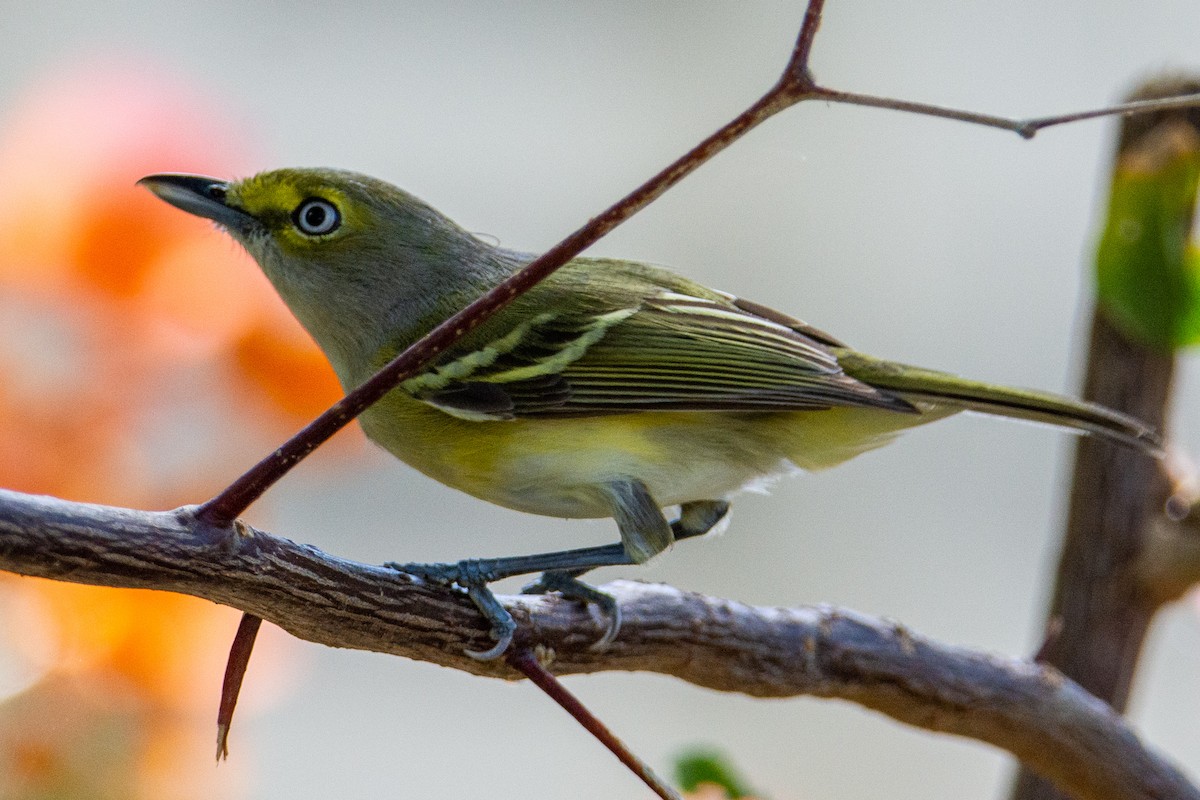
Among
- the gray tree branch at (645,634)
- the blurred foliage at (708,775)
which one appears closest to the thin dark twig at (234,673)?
the gray tree branch at (645,634)

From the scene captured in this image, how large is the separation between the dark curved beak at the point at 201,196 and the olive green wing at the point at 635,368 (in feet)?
0.87

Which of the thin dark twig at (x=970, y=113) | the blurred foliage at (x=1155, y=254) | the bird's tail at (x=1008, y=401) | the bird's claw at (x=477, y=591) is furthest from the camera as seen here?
the blurred foliage at (x=1155, y=254)

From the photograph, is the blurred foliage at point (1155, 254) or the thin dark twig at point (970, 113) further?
the blurred foliage at point (1155, 254)

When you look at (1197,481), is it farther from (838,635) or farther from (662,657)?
(662,657)

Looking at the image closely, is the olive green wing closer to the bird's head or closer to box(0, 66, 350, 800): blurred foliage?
the bird's head

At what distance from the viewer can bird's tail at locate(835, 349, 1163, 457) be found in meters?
1.27

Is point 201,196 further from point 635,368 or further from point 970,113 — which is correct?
point 970,113

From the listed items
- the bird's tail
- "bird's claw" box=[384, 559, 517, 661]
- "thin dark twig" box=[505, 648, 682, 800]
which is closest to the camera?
"thin dark twig" box=[505, 648, 682, 800]

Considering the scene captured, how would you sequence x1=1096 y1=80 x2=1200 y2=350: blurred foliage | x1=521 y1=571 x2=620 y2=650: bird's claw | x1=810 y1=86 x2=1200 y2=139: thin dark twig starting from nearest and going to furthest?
x1=810 y1=86 x2=1200 y2=139: thin dark twig < x1=521 y1=571 x2=620 y2=650: bird's claw < x1=1096 y1=80 x2=1200 y2=350: blurred foliage

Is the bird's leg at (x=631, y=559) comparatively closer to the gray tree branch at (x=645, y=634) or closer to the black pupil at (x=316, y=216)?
the gray tree branch at (x=645, y=634)

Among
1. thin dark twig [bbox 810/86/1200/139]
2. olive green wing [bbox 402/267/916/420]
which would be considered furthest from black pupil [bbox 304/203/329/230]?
thin dark twig [bbox 810/86/1200/139]

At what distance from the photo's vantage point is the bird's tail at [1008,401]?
1267mm

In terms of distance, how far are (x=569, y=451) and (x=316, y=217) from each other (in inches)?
15.6

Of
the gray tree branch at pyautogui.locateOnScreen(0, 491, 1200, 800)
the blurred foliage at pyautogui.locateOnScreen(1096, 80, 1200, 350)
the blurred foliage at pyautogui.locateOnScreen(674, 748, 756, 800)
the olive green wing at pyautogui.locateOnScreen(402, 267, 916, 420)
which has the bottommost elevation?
the blurred foliage at pyautogui.locateOnScreen(674, 748, 756, 800)
